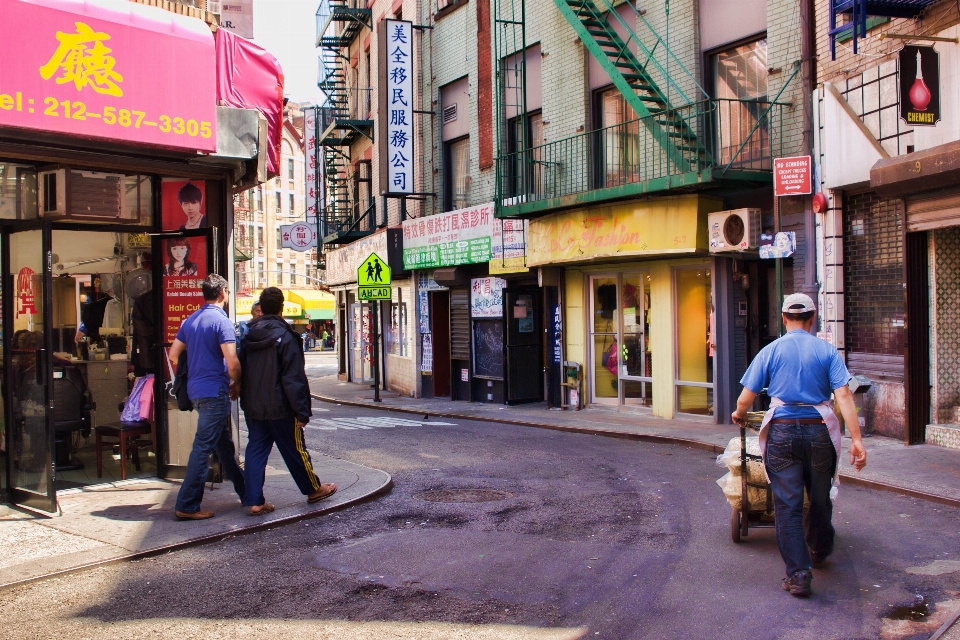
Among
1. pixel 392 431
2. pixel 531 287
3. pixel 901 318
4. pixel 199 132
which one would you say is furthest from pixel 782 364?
pixel 531 287

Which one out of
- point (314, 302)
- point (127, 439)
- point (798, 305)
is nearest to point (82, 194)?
point (127, 439)

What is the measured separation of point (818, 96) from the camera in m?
12.3

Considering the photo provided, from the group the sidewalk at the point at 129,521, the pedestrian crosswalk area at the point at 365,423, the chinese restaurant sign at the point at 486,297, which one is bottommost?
the pedestrian crosswalk area at the point at 365,423

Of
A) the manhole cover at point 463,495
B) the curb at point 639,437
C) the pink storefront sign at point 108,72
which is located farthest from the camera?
the manhole cover at point 463,495

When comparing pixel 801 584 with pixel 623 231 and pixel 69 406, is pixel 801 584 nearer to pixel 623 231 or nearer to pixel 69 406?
pixel 69 406

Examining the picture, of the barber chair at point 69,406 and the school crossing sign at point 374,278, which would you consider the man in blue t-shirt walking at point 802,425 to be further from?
the school crossing sign at point 374,278

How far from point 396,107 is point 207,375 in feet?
48.1

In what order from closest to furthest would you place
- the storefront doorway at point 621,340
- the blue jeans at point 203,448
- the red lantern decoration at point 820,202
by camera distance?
1. the blue jeans at point 203,448
2. the red lantern decoration at point 820,202
3. the storefront doorway at point 621,340

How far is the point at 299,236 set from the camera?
3120 centimetres

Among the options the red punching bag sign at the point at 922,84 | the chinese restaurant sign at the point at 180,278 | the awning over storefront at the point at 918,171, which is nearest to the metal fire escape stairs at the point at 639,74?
the awning over storefront at the point at 918,171

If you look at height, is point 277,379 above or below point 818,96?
below

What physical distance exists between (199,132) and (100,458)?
3554 millimetres

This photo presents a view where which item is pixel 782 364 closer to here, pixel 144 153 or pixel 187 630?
pixel 187 630

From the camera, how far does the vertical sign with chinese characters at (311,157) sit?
3130 centimetres
